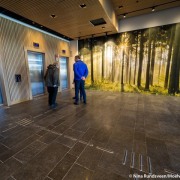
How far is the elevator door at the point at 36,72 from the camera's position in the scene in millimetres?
5023

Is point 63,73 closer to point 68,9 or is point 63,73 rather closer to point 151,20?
point 68,9

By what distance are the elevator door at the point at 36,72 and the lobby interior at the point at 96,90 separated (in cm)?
4

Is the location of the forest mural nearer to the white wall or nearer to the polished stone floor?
the white wall

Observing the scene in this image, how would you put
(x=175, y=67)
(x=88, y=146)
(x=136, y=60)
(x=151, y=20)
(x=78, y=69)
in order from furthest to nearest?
(x=136, y=60), (x=151, y=20), (x=175, y=67), (x=78, y=69), (x=88, y=146)

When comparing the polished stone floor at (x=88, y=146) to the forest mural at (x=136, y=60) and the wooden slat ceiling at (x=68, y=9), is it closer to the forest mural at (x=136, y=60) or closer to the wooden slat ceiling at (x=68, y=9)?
the forest mural at (x=136, y=60)

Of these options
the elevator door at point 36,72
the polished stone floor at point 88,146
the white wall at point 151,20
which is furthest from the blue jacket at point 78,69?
the white wall at point 151,20

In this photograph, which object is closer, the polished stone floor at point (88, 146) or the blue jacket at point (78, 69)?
the polished stone floor at point (88, 146)

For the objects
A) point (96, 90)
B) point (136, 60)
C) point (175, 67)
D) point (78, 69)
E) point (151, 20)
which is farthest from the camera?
point (96, 90)

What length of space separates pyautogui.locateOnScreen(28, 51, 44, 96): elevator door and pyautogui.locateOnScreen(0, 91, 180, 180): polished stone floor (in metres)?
2.35

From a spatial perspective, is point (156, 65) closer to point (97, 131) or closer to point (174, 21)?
point (174, 21)

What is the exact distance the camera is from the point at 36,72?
5.28 m

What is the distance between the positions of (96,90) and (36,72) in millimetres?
3506

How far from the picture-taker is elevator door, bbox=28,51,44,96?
5023mm

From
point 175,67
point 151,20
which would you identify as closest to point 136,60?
point 175,67
